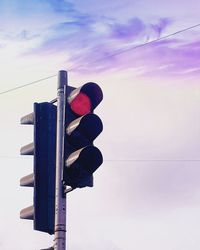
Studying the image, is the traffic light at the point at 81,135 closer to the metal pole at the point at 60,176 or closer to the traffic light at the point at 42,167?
the metal pole at the point at 60,176

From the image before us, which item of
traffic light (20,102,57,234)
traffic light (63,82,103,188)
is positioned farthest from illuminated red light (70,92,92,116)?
traffic light (20,102,57,234)

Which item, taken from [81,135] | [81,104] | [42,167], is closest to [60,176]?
[42,167]

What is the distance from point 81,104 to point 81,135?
398 mm

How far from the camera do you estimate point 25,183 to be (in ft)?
23.7

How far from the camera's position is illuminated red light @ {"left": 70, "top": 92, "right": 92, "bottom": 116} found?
7070 mm

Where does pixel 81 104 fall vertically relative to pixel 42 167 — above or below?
above

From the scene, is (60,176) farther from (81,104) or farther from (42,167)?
(81,104)

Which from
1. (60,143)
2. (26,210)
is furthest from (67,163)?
(26,210)

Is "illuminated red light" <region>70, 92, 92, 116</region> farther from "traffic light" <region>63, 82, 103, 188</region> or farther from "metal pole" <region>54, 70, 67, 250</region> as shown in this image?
"metal pole" <region>54, 70, 67, 250</region>

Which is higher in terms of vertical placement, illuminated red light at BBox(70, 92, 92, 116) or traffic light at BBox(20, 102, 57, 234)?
illuminated red light at BBox(70, 92, 92, 116)

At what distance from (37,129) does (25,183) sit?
0.59 metres

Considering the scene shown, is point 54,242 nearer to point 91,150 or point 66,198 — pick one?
point 66,198

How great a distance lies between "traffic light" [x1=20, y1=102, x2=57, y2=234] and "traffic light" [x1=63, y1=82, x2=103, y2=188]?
0.77ft

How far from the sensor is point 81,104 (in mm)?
7098
